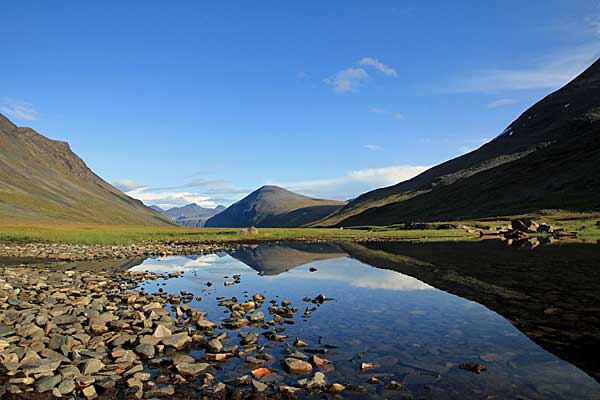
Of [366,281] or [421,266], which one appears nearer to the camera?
[366,281]

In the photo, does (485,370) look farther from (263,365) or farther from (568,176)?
(568,176)

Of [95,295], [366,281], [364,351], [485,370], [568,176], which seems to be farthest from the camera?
[568,176]

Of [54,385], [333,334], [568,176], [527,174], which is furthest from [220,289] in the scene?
[527,174]

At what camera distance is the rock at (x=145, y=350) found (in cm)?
1390

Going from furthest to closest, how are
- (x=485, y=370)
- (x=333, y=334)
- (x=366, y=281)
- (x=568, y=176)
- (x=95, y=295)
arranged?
(x=568, y=176) < (x=366, y=281) < (x=95, y=295) < (x=333, y=334) < (x=485, y=370)

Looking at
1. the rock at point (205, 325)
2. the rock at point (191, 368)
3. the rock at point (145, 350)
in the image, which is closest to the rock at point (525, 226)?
the rock at point (205, 325)

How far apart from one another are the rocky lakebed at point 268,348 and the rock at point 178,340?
0.04m

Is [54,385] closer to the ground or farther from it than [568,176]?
closer to the ground

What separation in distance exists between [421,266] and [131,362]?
99.6ft

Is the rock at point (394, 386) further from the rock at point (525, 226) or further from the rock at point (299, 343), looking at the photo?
the rock at point (525, 226)

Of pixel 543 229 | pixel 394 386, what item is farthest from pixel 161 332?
pixel 543 229

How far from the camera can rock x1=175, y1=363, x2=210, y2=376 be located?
41.0 feet

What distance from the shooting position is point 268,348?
15.0 metres

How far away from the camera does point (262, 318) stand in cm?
1911
